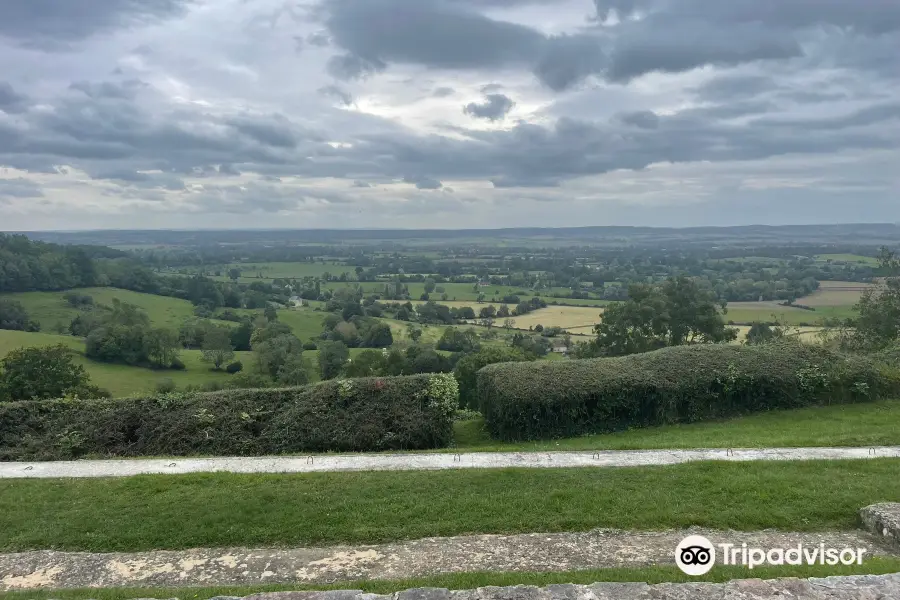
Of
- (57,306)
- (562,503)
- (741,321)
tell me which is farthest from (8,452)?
(57,306)

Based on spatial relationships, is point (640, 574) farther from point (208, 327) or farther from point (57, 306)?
point (57, 306)

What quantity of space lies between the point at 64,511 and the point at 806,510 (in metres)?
11.5

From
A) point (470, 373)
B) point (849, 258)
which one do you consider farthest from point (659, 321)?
point (849, 258)

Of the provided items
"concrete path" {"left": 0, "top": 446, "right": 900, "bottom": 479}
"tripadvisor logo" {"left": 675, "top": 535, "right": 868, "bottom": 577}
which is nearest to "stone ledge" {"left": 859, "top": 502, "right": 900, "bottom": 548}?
"tripadvisor logo" {"left": 675, "top": 535, "right": 868, "bottom": 577}

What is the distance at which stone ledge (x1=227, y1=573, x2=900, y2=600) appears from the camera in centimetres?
511

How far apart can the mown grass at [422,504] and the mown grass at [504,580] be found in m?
1.19

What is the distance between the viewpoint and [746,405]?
1520 centimetres

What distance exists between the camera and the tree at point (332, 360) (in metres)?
40.0

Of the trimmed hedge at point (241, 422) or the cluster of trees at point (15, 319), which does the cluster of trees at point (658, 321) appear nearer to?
the trimmed hedge at point (241, 422)

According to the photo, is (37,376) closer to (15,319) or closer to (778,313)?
(15,319)

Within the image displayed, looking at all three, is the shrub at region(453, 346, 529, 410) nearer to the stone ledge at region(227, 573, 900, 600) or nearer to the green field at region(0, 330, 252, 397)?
the stone ledge at region(227, 573, 900, 600)

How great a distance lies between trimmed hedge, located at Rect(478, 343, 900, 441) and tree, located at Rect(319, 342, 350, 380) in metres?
26.0

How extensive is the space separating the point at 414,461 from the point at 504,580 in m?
5.03

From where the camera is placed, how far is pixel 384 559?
7.40 meters
